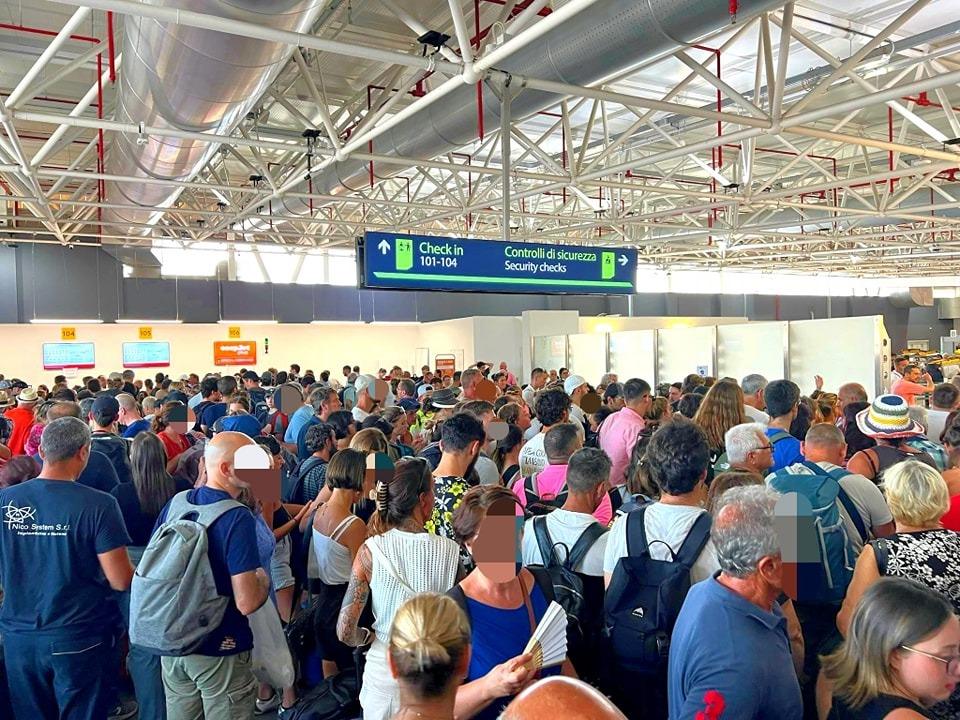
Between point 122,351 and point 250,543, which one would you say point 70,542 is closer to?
point 250,543

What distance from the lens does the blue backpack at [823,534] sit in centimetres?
222

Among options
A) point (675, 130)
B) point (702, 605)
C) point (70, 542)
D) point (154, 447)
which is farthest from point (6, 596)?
point (675, 130)

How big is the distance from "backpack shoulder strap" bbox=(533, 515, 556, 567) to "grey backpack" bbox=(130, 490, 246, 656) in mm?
1207

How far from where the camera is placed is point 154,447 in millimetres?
3721

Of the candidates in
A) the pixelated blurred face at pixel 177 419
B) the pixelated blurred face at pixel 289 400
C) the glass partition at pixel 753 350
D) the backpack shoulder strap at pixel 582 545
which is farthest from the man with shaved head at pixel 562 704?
the glass partition at pixel 753 350

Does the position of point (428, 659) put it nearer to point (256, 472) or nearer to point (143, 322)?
point (256, 472)

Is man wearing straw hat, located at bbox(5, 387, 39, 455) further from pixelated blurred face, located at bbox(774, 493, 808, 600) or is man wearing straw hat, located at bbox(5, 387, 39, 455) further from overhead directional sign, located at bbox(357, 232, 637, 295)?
pixelated blurred face, located at bbox(774, 493, 808, 600)

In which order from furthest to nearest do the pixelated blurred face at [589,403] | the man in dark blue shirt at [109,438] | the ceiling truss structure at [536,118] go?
the pixelated blurred face at [589,403]
the ceiling truss structure at [536,118]
the man in dark blue shirt at [109,438]

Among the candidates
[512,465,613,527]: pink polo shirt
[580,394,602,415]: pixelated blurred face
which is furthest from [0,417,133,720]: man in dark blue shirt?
[580,394,602,415]: pixelated blurred face

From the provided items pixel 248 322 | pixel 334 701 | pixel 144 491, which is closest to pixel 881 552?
pixel 334 701

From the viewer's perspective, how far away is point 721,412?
4.37m

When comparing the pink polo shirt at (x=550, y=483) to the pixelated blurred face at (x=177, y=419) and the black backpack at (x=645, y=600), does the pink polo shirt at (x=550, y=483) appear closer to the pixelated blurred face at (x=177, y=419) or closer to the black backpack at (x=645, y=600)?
the black backpack at (x=645, y=600)

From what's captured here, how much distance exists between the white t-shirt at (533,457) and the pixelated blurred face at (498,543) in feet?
6.92

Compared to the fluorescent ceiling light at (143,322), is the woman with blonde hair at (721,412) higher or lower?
lower
